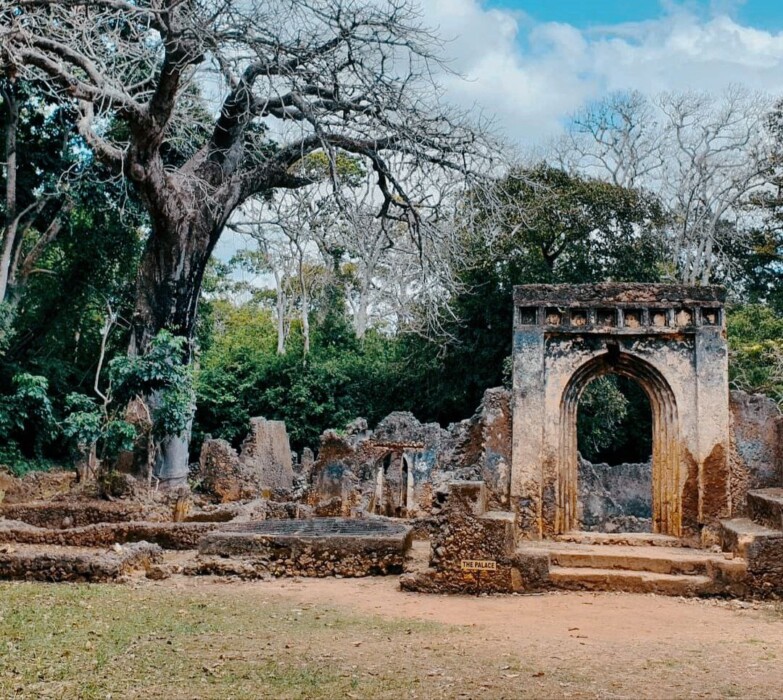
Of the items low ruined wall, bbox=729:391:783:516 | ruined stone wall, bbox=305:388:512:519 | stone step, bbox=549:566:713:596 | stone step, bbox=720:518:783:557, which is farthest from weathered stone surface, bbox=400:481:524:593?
ruined stone wall, bbox=305:388:512:519

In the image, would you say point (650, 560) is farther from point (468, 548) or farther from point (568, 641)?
point (568, 641)

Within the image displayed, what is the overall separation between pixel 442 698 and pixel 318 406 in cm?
2119

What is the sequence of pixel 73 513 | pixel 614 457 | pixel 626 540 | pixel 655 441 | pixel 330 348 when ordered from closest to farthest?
pixel 626 540 → pixel 655 441 → pixel 73 513 → pixel 614 457 → pixel 330 348

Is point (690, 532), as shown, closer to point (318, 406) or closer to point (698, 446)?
point (698, 446)

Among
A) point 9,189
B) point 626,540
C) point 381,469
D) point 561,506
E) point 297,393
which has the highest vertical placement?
point 9,189

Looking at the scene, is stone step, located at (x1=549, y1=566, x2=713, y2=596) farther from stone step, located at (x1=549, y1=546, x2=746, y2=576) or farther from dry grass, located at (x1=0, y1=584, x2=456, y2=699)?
dry grass, located at (x1=0, y1=584, x2=456, y2=699)

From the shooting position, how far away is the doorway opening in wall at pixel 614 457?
1944 cm

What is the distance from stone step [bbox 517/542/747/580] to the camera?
8.98m

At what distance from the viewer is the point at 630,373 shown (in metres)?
11.3

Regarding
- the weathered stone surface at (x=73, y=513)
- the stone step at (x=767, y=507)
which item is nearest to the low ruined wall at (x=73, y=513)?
the weathered stone surface at (x=73, y=513)

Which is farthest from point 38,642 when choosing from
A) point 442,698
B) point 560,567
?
point 560,567

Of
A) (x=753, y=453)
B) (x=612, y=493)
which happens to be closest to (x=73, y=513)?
(x=753, y=453)

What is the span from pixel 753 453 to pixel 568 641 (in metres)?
4.92

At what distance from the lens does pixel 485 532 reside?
907cm
